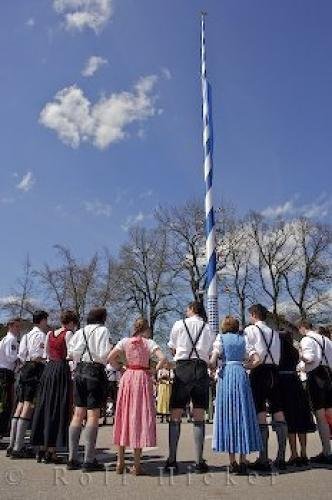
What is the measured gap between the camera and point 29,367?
8109 millimetres

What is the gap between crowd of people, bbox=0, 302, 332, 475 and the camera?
6.55 m

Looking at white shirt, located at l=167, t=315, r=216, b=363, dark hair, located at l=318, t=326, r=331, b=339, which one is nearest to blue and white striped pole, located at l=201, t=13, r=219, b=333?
dark hair, located at l=318, t=326, r=331, b=339

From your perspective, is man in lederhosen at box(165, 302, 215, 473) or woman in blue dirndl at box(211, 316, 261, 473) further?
man in lederhosen at box(165, 302, 215, 473)

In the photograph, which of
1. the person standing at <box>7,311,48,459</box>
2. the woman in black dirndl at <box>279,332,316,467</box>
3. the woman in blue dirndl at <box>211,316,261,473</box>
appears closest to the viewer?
the woman in blue dirndl at <box>211,316,261,473</box>

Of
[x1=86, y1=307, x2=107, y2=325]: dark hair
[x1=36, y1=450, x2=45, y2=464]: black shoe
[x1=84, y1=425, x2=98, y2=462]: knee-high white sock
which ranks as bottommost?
[x1=36, y1=450, x2=45, y2=464]: black shoe

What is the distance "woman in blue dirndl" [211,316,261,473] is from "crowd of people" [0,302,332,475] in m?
0.01

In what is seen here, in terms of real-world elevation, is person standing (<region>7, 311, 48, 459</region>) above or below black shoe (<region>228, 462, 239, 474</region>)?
above

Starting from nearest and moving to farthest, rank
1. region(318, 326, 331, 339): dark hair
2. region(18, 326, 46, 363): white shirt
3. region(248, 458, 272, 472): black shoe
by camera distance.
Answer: region(248, 458, 272, 472): black shoe, region(18, 326, 46, 363): white shirt, region(318, 326, 331, 339): dark hair

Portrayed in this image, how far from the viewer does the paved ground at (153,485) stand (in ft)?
17.6

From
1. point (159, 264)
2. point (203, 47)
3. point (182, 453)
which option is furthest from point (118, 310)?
point (182, 453)

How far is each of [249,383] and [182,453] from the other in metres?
2.34

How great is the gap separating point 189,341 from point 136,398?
91cm

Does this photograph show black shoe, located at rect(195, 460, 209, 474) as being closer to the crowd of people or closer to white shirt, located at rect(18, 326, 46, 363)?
the crowd of people

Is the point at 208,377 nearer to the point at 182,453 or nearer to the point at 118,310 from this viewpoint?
the point at 182,453
